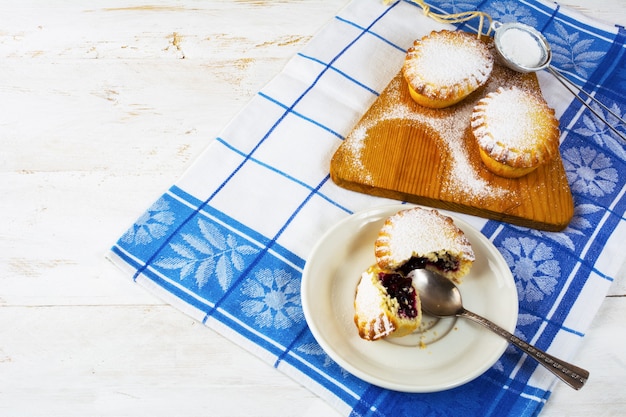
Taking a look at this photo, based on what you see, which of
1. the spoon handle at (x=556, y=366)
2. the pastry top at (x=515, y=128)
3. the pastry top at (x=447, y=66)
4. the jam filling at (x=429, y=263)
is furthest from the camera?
the pastry top at (x=447, y=66)

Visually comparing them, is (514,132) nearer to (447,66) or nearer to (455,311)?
(447,66)

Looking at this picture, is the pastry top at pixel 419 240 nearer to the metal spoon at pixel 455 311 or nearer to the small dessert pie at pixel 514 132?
the metal spoon at pixel 455 311

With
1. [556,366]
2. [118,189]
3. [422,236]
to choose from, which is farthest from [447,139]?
[118,189]

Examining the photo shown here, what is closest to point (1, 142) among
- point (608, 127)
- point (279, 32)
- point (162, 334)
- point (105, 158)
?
point (105, 158)

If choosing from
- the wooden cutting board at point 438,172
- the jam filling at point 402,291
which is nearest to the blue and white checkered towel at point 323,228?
the wooden cutting board at point 438,172

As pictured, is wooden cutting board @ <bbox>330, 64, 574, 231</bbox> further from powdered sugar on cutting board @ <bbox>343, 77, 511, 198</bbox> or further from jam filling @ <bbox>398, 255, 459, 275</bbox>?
jam filling @ <bbox>398, 255, 459, 275</bbox>

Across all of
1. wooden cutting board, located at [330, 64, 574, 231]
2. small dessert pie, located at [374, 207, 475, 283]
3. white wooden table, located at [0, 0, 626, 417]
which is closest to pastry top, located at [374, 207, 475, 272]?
small dessert pie, located at [374, 207, 475, 283]
